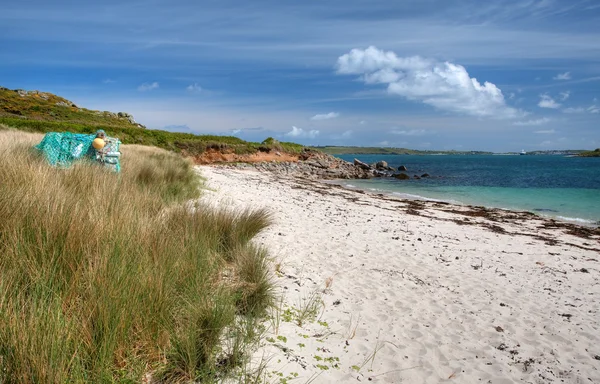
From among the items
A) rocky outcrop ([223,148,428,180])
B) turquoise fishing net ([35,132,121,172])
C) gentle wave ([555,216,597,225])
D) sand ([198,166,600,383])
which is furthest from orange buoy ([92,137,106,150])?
rocky outcrop ([223,148,428,180])

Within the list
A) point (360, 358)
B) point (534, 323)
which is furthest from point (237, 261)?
point (534, 323)

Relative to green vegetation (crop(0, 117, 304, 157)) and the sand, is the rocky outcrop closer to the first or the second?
green vegetation (crop(0, 117, 304, 157))

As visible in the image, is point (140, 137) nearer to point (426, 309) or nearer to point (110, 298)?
point (426, 309)

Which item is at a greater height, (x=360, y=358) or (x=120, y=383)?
(x=120, y=383)

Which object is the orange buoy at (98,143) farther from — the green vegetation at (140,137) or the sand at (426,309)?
the green vegetation at (140,137)

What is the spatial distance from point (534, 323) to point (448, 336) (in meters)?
1.50

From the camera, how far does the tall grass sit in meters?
2.06

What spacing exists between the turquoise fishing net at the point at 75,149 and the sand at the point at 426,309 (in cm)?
440

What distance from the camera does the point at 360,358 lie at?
369cm

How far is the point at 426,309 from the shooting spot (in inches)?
200

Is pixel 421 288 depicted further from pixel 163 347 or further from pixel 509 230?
pixel 509 230

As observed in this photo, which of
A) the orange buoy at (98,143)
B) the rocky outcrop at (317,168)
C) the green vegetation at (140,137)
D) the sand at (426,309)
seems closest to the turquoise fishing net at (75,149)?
the orange buoy at (98,143)

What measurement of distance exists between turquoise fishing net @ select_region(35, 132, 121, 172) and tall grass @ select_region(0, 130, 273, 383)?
4424 mm

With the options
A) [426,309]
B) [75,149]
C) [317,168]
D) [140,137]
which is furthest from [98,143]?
[317,168]
